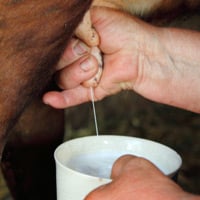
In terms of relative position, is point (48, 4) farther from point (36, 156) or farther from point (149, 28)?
point (36, 156)

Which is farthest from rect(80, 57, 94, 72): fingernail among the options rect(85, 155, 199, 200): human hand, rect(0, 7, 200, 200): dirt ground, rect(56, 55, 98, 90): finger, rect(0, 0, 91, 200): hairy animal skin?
rect(0, 7, 200, 200): dirt ground

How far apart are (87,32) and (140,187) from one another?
40 cm

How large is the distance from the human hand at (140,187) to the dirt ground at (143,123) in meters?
1.32


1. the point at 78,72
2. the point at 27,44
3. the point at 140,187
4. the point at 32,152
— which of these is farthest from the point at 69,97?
the point at 140,187

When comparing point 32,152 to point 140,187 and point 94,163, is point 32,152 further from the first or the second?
point 140,187

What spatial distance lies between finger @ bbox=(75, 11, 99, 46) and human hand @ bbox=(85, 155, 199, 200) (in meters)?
0.34

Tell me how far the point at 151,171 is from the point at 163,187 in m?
0.04

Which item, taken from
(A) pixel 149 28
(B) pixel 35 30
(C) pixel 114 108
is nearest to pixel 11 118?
(B) pixel 35 30

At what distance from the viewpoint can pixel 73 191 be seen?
2.86ft

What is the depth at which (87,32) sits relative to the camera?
3.60 feet

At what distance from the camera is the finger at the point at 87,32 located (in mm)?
1087

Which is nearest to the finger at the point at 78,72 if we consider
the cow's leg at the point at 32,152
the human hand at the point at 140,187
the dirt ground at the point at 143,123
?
the cow's leg at the point at 32,152

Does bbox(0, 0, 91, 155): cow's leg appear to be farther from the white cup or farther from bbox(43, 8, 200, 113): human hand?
bbox(43, 8, 200, 113): human hand

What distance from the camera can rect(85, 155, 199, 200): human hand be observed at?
749 millimetres
